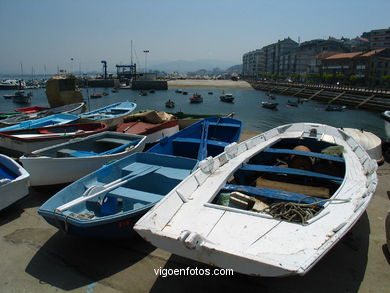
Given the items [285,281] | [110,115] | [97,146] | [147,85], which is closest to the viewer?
[285,281]

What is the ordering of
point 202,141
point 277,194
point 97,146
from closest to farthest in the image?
point 277,194
point 202,141
point 97,146

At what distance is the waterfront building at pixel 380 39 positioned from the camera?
10644 cm

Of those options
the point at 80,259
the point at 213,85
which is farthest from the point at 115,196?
the point at 213,85

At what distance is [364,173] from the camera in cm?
655

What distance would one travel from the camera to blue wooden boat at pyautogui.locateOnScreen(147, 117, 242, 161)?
10564 mm

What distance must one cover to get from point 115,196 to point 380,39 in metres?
131

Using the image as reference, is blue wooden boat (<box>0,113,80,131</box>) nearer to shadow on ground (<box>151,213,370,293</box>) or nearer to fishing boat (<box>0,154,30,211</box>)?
fishing boat (<box>0,154,30,211</box>)

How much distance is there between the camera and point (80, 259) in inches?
229

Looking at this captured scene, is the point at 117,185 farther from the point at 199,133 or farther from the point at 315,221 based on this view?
the point at 199,133

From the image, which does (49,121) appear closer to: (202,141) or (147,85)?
(202,141)

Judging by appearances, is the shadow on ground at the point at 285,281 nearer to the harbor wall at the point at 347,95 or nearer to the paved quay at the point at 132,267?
the paved quay at the point at 132,267

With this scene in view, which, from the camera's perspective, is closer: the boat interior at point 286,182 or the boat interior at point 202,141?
the boat interior at point 286,182

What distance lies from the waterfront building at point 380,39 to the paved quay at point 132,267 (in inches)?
4964

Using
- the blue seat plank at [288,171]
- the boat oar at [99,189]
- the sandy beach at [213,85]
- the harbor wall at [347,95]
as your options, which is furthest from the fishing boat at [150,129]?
the sandy beach at [213,85]
